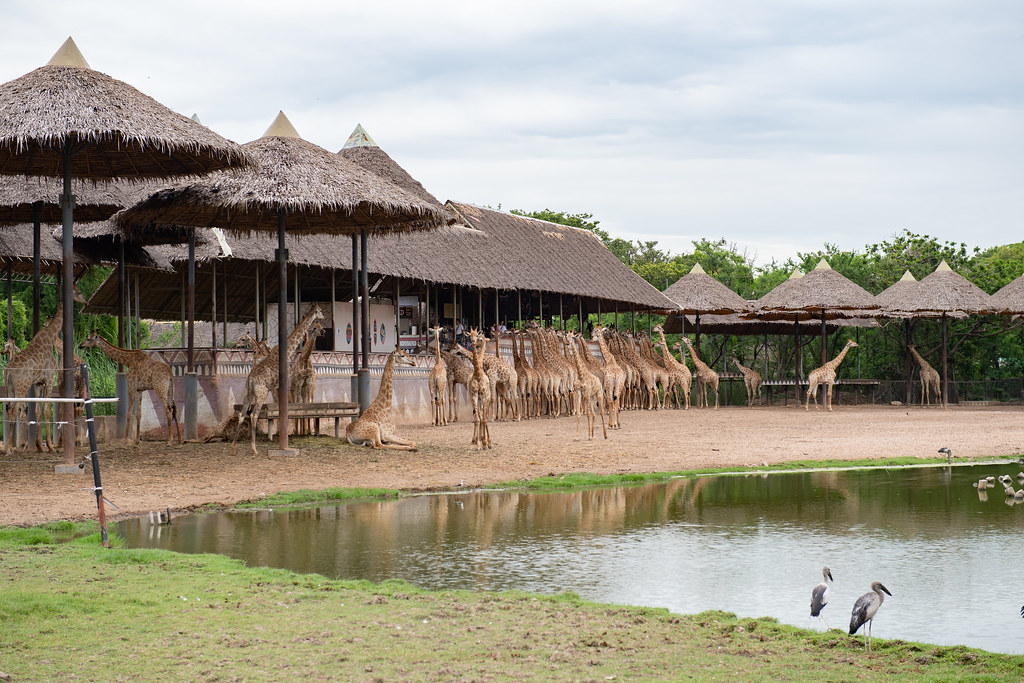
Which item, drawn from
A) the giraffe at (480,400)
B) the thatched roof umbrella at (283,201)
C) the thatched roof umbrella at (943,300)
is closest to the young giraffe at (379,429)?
the giraffe at (480,400)

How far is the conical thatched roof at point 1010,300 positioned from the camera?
3120cm

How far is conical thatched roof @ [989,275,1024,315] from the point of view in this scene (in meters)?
31.2

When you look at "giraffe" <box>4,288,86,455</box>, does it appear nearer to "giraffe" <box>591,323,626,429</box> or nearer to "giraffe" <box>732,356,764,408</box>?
"giraffe" <box>591,323,626,429</box>

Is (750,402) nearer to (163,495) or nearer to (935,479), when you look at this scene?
(935,479)

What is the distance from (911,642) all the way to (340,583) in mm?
3458

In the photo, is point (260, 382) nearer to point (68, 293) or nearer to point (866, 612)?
point (68, 293)

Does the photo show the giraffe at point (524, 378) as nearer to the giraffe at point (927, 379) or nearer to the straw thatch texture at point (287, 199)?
the straw thatch texture at point (287, 199)

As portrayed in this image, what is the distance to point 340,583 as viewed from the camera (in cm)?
693

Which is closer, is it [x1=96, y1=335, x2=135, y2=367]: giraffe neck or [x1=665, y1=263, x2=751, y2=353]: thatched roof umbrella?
[x1=96, y1=335, x2=135, y2=367]: giraffe neck

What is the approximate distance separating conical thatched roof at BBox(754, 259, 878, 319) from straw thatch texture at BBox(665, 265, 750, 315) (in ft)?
3.01

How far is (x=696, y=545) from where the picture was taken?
8461 millimetres

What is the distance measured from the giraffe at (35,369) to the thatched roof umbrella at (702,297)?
71.2ft

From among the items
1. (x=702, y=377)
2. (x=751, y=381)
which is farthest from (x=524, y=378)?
(x=751, y=381)

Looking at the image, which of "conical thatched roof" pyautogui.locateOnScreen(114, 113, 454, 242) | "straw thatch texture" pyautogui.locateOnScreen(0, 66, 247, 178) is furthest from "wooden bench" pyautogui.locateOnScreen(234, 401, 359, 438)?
"straw thatch texture" pyautogui.locateOnScreen(0, 66, 247, 178)
